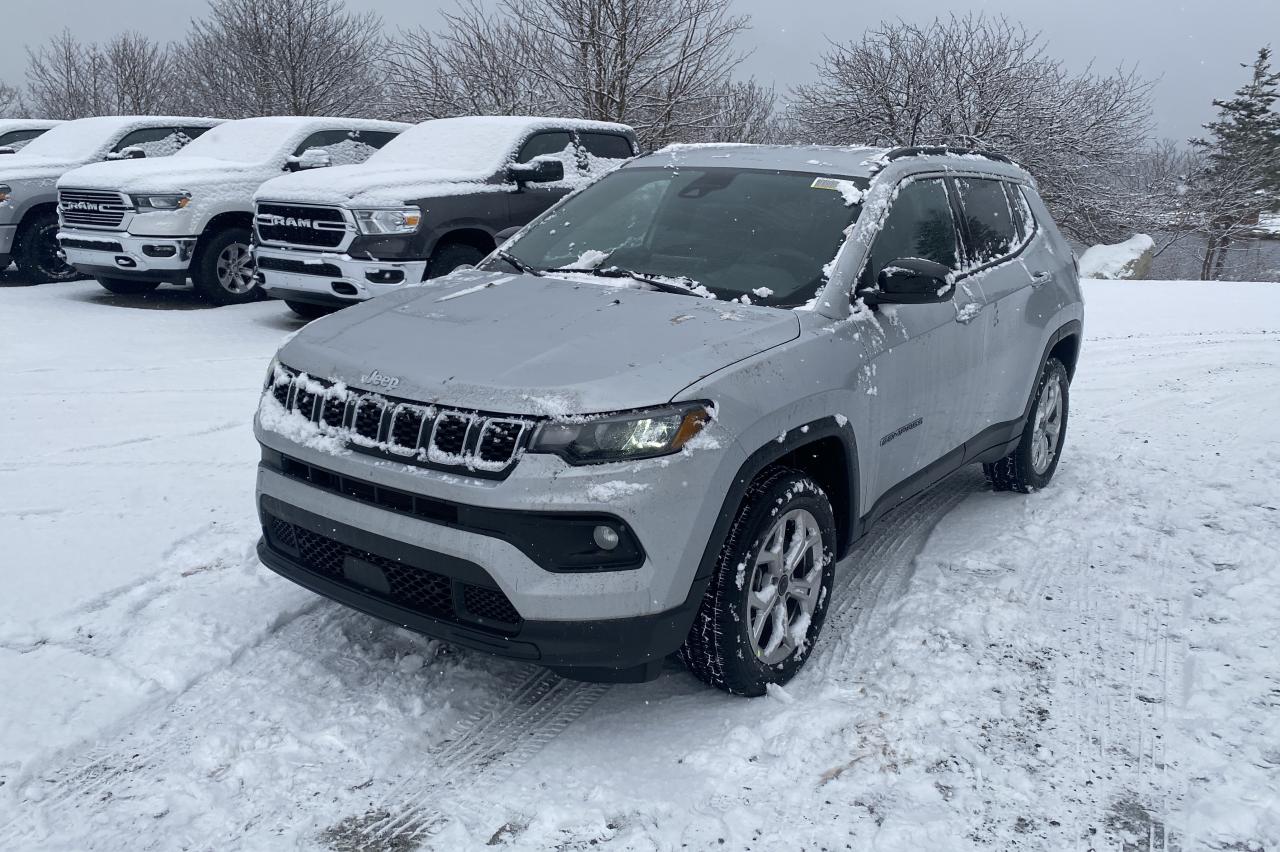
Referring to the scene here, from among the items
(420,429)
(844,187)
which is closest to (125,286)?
(844,187)

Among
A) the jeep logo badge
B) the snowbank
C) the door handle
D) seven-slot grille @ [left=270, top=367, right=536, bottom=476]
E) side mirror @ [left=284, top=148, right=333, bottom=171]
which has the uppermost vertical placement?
side mirror @ [left=284, top=148, right=333, bottom=171]

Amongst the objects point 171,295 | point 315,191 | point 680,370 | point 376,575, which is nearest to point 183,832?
point 376,575

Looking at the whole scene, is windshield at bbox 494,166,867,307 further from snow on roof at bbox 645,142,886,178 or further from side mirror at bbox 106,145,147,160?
side mirror at bbox 106,145,147,160

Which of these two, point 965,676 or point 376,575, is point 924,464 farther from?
point 376,575

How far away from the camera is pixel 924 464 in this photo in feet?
14.1

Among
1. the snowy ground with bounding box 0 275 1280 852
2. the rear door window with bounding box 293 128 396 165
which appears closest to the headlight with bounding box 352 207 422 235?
the rear door window with bounding box 293 128 396 165

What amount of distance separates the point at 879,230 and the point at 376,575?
7.38 feet

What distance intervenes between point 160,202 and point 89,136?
Result: 4013 mm

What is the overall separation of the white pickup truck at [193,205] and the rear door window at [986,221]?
755 centimetres

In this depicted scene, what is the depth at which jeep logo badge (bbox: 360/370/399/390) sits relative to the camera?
3.07 metres

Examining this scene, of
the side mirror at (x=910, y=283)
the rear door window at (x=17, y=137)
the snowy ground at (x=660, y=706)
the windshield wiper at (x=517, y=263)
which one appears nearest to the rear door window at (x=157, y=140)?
the rear door window at (x=17, y=137)

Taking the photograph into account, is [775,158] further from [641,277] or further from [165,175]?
[165,175]

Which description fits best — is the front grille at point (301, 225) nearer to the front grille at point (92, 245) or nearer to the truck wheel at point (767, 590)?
the front grille at point (92, 245)

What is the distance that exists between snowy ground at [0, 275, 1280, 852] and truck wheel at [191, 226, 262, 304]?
497cm
